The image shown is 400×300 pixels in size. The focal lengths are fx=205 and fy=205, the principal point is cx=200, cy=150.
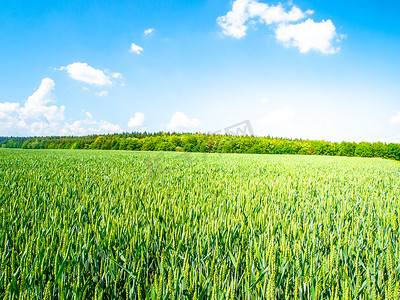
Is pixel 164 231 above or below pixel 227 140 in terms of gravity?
below

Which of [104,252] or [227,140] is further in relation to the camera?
[227,140]

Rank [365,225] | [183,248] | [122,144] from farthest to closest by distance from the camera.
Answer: [122,144] → [365,225] → [183,248]

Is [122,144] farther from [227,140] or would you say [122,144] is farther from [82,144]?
[227,140]

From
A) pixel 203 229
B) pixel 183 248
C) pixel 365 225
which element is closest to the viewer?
pixel 183 248

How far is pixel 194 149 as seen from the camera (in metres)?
52.6

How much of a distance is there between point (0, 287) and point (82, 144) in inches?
2920

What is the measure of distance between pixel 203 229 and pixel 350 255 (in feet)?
3.05

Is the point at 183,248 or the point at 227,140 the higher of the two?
the point at 227,140

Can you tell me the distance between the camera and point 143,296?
974mm

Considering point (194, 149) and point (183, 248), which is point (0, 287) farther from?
point (194, 149)

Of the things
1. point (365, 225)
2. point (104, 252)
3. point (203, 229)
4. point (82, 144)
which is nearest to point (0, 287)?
point (104, 252)

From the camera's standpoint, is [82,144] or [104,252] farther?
[82,144]

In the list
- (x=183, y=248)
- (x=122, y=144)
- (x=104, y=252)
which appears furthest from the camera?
(x=122, y=144)

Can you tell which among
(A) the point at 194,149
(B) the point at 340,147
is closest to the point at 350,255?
(A) the point at 194,149
